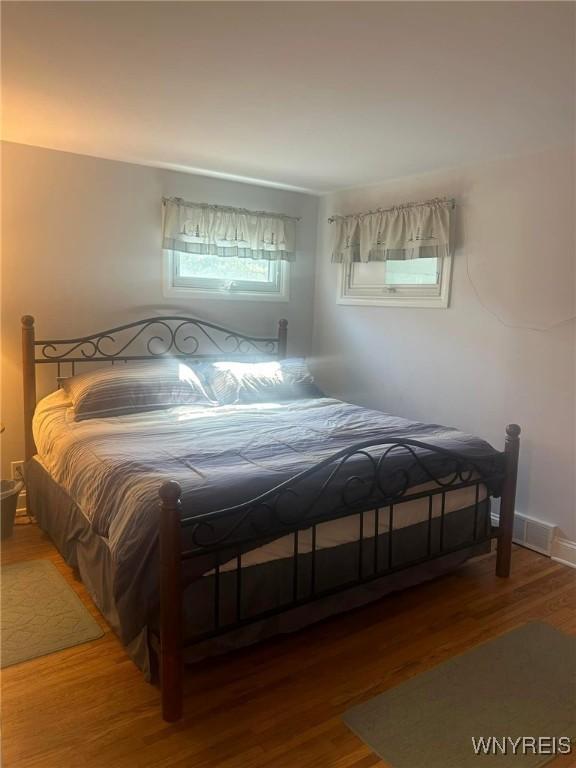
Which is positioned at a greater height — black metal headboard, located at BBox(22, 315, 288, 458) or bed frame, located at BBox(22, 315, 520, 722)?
black metal headboard, located at BBox(22, 315, 288, 458)

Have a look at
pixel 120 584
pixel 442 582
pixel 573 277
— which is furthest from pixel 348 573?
pixel 573 277

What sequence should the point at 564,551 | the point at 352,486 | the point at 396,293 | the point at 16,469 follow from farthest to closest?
the point at 396,293 → the point at 16,469 → the point at 564,551 → the point at 352,486

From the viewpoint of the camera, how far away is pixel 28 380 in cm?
351

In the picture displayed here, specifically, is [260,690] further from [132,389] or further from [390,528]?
[132,389]

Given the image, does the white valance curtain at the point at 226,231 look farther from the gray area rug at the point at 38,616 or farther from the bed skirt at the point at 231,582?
the gray area rug at the point at 38,616

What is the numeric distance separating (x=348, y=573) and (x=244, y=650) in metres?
0.53

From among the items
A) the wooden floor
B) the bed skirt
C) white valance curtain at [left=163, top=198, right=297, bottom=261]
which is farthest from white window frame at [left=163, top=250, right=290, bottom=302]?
the wooden floor

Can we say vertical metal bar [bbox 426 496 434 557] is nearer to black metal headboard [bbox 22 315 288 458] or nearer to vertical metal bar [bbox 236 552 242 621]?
vertical metal bar [bbox 236 552 242 621]

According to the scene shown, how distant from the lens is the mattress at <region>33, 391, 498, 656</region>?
2.04 m

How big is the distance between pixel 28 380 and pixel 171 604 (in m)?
2.15

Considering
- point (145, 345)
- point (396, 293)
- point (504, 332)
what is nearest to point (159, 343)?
point (145, 345)

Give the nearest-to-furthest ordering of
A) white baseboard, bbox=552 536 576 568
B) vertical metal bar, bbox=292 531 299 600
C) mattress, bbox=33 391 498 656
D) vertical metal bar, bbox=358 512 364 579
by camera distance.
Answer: mattress, bbox=33 391 498 656 → vertical metal bar, bbox=292 531 299 600 → vertical metal bar, bbox=358 512 364 579 → white baseboard, bbox=552 536 576 568

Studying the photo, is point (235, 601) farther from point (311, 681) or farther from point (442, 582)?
point (442, 582)

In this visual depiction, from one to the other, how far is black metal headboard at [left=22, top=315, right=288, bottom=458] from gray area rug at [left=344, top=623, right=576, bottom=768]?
2.60 metres
